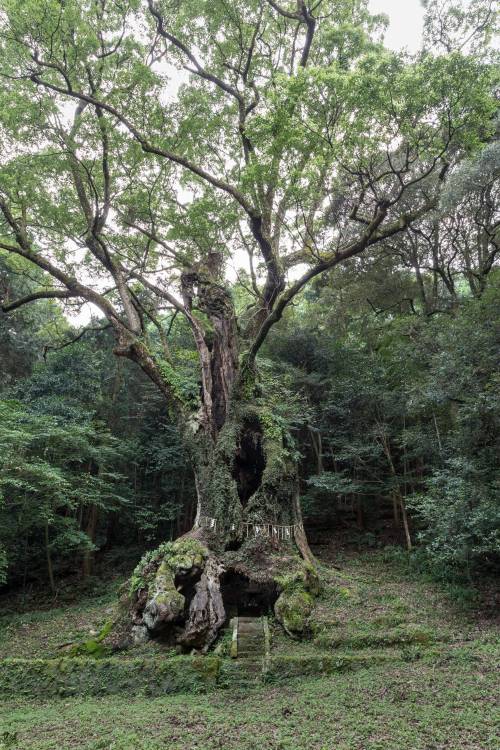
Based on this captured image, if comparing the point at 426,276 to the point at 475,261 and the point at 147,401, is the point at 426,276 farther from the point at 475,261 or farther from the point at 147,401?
the point at 147,401

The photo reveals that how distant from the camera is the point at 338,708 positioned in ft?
13.9

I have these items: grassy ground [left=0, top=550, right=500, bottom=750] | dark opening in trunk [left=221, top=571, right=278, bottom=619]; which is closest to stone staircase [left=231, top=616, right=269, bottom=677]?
grassy ground [left=0, top=550, right=500, bottom=750]

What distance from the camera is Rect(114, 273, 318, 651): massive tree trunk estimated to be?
247 inches

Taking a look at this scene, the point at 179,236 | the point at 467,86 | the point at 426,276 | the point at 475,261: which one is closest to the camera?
the point at 467,86

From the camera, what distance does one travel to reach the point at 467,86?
239 inches

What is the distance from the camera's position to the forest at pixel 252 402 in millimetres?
5125

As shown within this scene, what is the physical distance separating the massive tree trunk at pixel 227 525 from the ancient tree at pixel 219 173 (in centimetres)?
3

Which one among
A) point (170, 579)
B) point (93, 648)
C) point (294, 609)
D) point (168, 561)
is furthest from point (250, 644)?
point (93, 648)

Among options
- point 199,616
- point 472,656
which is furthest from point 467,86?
point 199,616

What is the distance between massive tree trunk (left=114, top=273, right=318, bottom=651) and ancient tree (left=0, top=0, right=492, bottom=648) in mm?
32

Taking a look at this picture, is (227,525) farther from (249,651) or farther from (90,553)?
(90,553)

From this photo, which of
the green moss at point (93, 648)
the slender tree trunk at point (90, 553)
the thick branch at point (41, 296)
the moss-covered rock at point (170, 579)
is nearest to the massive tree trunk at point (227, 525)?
the moss-covered rock at point (170, 579)

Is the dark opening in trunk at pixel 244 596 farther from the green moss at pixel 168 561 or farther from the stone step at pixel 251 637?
the stone step at pixel 251 637

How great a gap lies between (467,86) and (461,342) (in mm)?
4006
